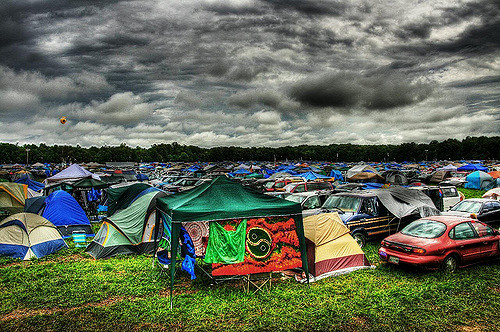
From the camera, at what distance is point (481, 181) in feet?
112

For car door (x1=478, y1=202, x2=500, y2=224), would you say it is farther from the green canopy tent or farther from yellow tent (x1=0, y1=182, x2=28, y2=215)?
yellow tent (x1=0, y1=182, x2=28, y2=215)

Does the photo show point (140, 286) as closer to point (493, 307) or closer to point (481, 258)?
point (493, 307)

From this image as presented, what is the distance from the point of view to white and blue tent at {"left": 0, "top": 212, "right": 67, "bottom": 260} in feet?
39.4

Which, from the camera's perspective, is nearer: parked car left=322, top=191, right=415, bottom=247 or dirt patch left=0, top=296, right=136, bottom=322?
dirt patch left=0, top=296, right=136, bottom=322

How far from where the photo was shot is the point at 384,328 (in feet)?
21.3

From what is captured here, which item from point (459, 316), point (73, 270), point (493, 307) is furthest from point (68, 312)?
point (493, 307)

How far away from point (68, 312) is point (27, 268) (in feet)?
15.6

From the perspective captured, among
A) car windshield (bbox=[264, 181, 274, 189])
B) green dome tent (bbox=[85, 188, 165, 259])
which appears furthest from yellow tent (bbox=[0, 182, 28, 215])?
car windshield (bbox=[264, 181, 274, 189])

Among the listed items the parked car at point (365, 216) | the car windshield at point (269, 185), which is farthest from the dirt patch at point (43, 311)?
the car windshield at point (269, 185)

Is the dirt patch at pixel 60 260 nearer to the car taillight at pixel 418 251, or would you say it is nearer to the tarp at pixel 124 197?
the tarp at pixel 124 197

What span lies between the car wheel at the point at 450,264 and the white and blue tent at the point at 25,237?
14028mm

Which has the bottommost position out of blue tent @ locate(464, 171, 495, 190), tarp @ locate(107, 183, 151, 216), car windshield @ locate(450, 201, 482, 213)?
blue tent @ locate(464, 171, 495, 190)

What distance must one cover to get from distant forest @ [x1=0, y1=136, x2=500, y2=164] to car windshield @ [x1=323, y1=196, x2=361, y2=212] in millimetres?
92496

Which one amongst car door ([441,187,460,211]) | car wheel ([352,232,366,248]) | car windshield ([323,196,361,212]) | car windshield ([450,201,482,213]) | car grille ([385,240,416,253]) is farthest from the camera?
car door ([441,187,460,211])
